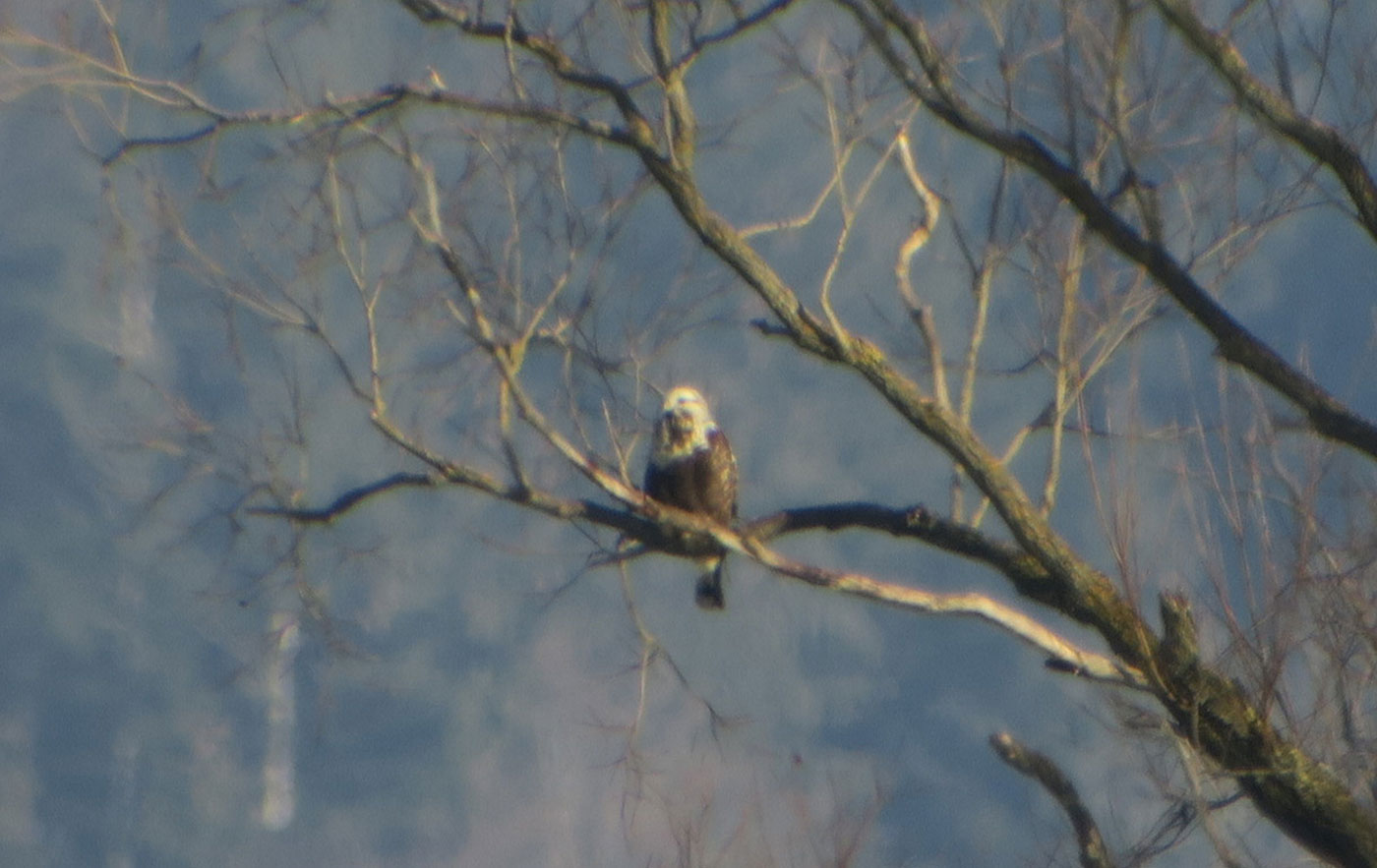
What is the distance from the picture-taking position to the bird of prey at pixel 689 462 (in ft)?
21.3

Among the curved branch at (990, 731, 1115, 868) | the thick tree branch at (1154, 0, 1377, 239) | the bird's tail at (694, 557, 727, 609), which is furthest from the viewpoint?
the bird's tail at (694, 557, 727, 609)

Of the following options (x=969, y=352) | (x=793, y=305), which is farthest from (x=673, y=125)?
(x=969, y=352)

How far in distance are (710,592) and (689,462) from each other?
658mm

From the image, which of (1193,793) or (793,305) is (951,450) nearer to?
(793,305)

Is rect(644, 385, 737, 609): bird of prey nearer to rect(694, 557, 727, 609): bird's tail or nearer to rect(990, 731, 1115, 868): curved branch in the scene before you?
rect(694, 557, 727, 609): bird's tail

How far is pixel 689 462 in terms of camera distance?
657 centimetres

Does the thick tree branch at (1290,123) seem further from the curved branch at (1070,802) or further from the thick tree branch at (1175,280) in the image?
the curved branch at (1070,802)

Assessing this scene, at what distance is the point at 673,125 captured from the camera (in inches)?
182

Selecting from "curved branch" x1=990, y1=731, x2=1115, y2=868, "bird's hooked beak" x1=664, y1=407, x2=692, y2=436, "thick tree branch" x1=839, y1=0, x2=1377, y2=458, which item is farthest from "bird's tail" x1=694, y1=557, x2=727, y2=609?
"thick tree branch" x1=839, y1=0, x2=1377, y2=458

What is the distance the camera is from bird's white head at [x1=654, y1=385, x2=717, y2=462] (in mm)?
6562

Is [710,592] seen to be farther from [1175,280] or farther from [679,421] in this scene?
[1175,280]

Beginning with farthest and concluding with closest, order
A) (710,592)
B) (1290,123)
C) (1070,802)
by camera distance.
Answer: (710,592) → (1070,802) → (1290,123)

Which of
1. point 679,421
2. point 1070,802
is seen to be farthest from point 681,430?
point 1070,802

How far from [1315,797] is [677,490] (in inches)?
135
